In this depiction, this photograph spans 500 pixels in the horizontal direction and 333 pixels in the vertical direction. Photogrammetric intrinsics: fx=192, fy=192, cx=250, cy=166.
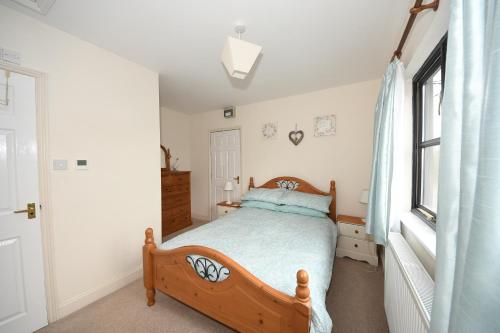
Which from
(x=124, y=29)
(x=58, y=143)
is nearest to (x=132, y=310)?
(x=58, y=143)

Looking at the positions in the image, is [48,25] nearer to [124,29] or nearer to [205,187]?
[124,29]

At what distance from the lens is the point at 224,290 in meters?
1.35

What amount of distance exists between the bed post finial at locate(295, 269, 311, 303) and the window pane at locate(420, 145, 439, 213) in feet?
3.95

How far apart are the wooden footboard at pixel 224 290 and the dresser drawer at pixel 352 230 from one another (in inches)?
73.0

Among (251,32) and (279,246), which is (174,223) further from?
(251,32)

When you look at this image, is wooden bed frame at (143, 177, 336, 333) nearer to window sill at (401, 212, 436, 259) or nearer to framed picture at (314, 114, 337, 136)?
window sill at (401, 212, 436, 259)

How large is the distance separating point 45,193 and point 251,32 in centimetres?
223

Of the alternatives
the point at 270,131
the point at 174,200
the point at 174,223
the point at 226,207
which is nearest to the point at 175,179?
the point at 174,200

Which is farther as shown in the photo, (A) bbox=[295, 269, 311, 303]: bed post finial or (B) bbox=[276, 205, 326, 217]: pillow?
(B) bbox=[276, 205, 326, 217]: pillow

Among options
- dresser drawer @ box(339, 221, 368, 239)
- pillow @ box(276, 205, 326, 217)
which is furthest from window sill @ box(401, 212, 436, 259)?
pillow @ box(276, 205, 326, 217)

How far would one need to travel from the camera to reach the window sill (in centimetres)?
102

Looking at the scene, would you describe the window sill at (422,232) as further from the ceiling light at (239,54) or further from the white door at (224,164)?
the white door at (224,164)

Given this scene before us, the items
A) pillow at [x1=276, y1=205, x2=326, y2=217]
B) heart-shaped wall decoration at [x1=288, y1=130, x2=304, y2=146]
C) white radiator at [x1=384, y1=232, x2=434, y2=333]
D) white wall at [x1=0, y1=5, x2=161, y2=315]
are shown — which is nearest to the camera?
white radiator at [x1=384, y1=232, x2=434, y2=333]

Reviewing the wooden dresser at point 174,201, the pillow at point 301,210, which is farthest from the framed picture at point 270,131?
the wooden dresser at point 174,201
